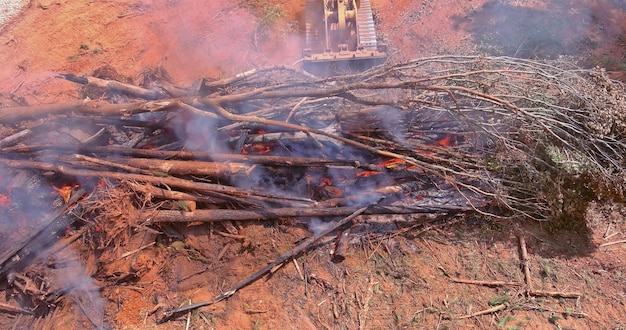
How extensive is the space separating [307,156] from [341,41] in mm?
4721

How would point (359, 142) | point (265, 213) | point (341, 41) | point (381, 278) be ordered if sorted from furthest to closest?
point (341, 41) → point (359, 142) → point (265, 213) → point (381, 278)

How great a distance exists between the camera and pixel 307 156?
6012 millimetres

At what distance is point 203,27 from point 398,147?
8.13m

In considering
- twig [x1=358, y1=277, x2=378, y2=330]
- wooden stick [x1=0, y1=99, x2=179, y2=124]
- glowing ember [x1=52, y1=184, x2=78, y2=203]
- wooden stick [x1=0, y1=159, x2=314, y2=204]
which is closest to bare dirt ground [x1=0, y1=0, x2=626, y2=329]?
twig [x1=358, y1=277, x2=378, y2=330]

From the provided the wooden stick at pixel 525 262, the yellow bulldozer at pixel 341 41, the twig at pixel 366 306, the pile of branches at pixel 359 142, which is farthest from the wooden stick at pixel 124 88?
the wooden stick at pixel 525 262

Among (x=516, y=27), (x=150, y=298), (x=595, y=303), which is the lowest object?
(x=595, y=303)

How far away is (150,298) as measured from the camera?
17.0ft

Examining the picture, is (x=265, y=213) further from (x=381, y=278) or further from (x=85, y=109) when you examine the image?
(x=85, y=109)

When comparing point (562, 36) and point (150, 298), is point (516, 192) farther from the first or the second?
point (562, 36)

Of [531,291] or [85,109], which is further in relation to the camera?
[85,109]

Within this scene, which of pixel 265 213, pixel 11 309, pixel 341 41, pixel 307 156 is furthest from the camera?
pixel 341 41

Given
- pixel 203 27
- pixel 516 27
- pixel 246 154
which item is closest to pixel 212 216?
pixel 246 154

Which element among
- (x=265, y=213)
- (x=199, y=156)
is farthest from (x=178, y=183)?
(x=265, y=213)

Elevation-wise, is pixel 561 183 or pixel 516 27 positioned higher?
pixel 516 27
